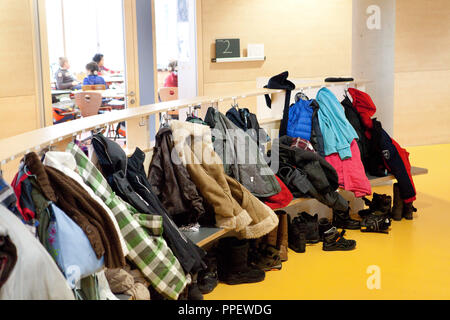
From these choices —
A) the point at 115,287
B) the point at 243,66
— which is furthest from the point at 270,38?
the point at 115,287

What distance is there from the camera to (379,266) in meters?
3.93

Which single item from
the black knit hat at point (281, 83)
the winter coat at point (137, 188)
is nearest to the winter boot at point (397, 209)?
the black knit hat at point (281, 83)

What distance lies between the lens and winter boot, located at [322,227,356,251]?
424 centimetres

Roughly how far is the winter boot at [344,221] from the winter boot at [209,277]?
1.43m

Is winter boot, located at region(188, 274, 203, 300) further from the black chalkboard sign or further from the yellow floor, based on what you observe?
the black chalkboard sign

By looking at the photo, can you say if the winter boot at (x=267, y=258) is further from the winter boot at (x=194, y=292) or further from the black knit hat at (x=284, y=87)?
the black knit hat at (x=284, y=87)

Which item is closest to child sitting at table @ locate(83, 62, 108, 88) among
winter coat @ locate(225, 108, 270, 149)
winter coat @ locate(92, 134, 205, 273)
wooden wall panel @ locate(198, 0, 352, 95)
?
wooden wall panel @ locate(198, 0, 352, 95)

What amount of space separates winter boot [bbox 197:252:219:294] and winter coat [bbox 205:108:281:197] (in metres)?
0.58

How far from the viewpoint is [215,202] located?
3.46 meters

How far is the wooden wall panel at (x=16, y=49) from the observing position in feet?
16.2

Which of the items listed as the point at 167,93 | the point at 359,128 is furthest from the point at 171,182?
the point at 167,93

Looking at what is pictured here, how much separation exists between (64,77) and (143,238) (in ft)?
10.7

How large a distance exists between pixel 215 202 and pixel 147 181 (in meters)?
0.54
